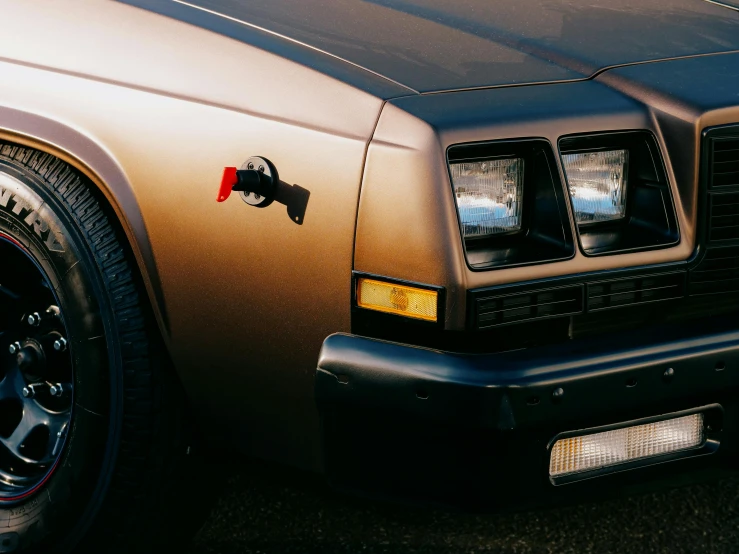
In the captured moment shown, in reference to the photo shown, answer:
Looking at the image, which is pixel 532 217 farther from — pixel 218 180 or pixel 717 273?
pixel 218 180

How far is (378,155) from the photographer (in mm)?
1943

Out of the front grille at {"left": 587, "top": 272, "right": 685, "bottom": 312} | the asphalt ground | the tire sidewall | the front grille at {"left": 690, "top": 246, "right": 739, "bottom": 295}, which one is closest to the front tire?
the tire sidewall

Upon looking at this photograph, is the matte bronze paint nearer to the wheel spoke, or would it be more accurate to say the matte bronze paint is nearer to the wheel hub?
the wheel hub

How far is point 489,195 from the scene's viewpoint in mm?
1983

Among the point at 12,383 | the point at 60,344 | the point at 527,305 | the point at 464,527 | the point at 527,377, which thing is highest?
the point at 527,305

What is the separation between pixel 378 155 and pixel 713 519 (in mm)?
1385

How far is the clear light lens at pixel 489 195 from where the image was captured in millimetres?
1957

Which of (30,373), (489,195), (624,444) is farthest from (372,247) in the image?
(30,373)

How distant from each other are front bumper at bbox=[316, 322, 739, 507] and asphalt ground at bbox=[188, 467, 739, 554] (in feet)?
1.66

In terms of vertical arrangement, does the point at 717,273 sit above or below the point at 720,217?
below

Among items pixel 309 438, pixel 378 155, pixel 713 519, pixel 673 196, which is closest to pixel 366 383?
pixel 309 438

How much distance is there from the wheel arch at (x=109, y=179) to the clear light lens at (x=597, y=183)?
2.79 ft

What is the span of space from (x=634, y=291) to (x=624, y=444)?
287 mm

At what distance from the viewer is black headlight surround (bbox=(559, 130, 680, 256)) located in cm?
204
